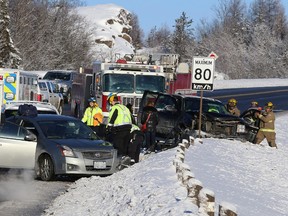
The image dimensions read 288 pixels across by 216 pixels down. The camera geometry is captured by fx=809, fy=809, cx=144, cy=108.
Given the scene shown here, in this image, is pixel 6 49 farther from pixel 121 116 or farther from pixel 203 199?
pixel 203 199

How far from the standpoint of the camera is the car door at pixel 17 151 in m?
16.7

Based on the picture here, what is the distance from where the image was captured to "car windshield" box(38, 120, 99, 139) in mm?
17281

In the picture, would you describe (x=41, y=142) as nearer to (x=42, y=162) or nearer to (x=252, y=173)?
(x=42, y=162)

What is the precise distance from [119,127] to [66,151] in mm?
2446

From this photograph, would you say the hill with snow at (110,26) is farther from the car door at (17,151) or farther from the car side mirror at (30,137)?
the car side mirror at (30,137)

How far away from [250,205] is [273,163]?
9543 mm

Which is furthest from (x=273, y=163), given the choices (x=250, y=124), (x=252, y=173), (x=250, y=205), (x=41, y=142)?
(x=250, y=205)

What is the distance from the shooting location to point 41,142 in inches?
661

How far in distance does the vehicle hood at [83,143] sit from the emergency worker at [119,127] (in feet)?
3.90

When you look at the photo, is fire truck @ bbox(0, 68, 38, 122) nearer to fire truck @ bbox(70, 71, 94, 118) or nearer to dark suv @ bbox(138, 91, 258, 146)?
fire truck @ bbox(70, 71, 94, 118)

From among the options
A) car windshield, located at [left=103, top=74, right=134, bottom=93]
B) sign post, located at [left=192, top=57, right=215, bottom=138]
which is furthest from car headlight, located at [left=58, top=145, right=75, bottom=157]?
car windshield, located at [left=103, top=74, right=134, bottom=93]

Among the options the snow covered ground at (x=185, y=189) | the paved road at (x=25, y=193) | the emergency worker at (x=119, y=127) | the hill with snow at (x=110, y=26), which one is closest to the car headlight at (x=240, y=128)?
the snow covered ground at (x=185, y=189)

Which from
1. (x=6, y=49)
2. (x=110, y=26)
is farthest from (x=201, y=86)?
(x=110, y=26)

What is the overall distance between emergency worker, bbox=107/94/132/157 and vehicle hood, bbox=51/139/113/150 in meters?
1.19
